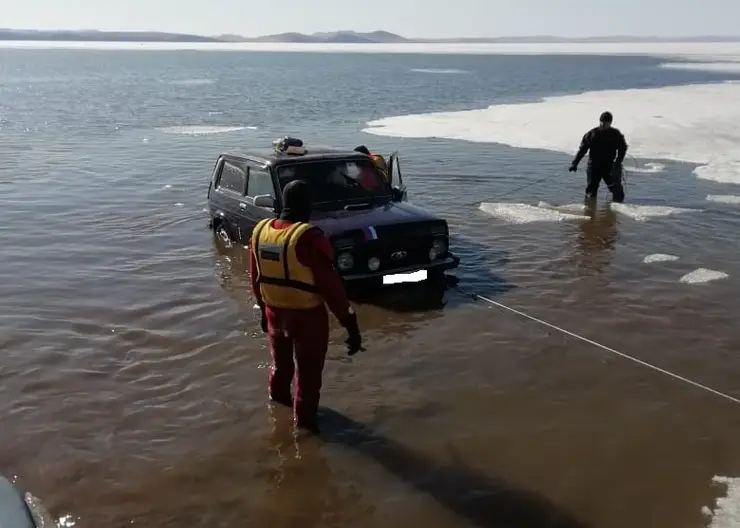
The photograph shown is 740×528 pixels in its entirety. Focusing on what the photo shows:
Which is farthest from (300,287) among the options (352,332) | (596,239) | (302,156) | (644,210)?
(644,210)

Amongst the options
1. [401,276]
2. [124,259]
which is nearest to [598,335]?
[401,276]

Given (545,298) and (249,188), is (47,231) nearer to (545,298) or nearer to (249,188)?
(249,188)

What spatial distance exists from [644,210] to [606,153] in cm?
118

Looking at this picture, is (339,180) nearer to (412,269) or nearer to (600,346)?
(412,269)

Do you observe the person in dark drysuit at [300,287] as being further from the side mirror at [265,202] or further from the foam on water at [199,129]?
the foam on water at [199,129]

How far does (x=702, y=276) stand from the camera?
9.33 meters

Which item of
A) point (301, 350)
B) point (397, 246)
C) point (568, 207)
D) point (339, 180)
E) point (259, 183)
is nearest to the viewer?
point (301, 350)

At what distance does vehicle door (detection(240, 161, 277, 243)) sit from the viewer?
9.05 metres

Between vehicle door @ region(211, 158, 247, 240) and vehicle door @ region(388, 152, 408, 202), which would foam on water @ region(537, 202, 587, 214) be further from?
vehicle door @ region(211, 158, 247, 240)

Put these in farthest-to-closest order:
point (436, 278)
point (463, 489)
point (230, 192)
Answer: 1. point (230, 192)
2. point (436, 278)
3. point (463, 489)

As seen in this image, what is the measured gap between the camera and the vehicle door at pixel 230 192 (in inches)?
395

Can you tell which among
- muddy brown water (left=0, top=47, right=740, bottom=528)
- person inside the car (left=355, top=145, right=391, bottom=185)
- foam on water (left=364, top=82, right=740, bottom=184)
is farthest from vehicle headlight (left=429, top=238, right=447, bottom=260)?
foam on water (left=364, top=82, right=740, bottom=184)

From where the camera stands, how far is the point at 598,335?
7523mm

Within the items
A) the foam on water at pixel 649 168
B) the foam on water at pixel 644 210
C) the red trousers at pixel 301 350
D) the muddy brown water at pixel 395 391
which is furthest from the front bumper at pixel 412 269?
the foam on water at pixel 649 168
